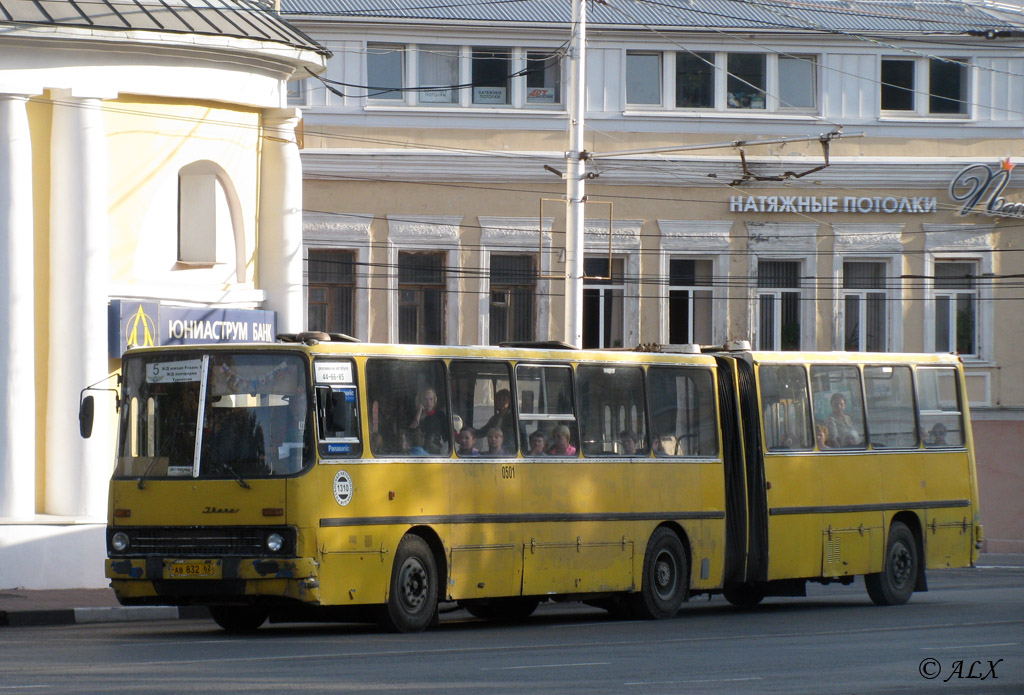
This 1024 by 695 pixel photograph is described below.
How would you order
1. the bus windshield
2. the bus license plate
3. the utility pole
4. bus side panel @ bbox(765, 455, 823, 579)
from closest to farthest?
the bus license plate
the bus windshield
bus side panel @ bbox(765, 455, 823, 579)
the utility pole

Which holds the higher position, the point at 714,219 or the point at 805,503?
the point at 714,219

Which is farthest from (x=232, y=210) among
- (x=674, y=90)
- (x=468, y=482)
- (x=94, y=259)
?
(x=674, y=90)

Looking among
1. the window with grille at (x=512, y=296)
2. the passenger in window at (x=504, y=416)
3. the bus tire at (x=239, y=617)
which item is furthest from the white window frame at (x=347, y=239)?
the bus tire at (x=239, y=617)

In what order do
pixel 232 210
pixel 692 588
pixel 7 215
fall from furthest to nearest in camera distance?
pixel 232 210 → pixel 7 215 → pixel 692 588

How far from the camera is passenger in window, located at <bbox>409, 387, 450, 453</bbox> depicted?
1597cm

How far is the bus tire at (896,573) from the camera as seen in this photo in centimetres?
2083

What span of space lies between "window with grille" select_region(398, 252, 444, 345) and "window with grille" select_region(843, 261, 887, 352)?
8265mm

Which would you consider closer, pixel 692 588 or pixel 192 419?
pixel 192 419

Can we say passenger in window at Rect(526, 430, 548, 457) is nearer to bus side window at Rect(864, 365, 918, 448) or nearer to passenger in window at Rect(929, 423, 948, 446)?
bus side window at Rect(864, 365, 918, 448)

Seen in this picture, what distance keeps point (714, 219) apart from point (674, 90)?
264 cm

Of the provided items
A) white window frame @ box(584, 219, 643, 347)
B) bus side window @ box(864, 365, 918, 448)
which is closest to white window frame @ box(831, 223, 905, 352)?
white window frame @ box(584, 219, 643, 347)

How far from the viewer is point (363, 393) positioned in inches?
608

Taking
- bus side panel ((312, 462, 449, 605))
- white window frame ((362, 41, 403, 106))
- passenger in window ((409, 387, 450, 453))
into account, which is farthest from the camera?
white window frame ((362, 41, 403, 106))

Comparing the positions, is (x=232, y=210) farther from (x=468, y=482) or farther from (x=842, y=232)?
(x=842, y=232)
